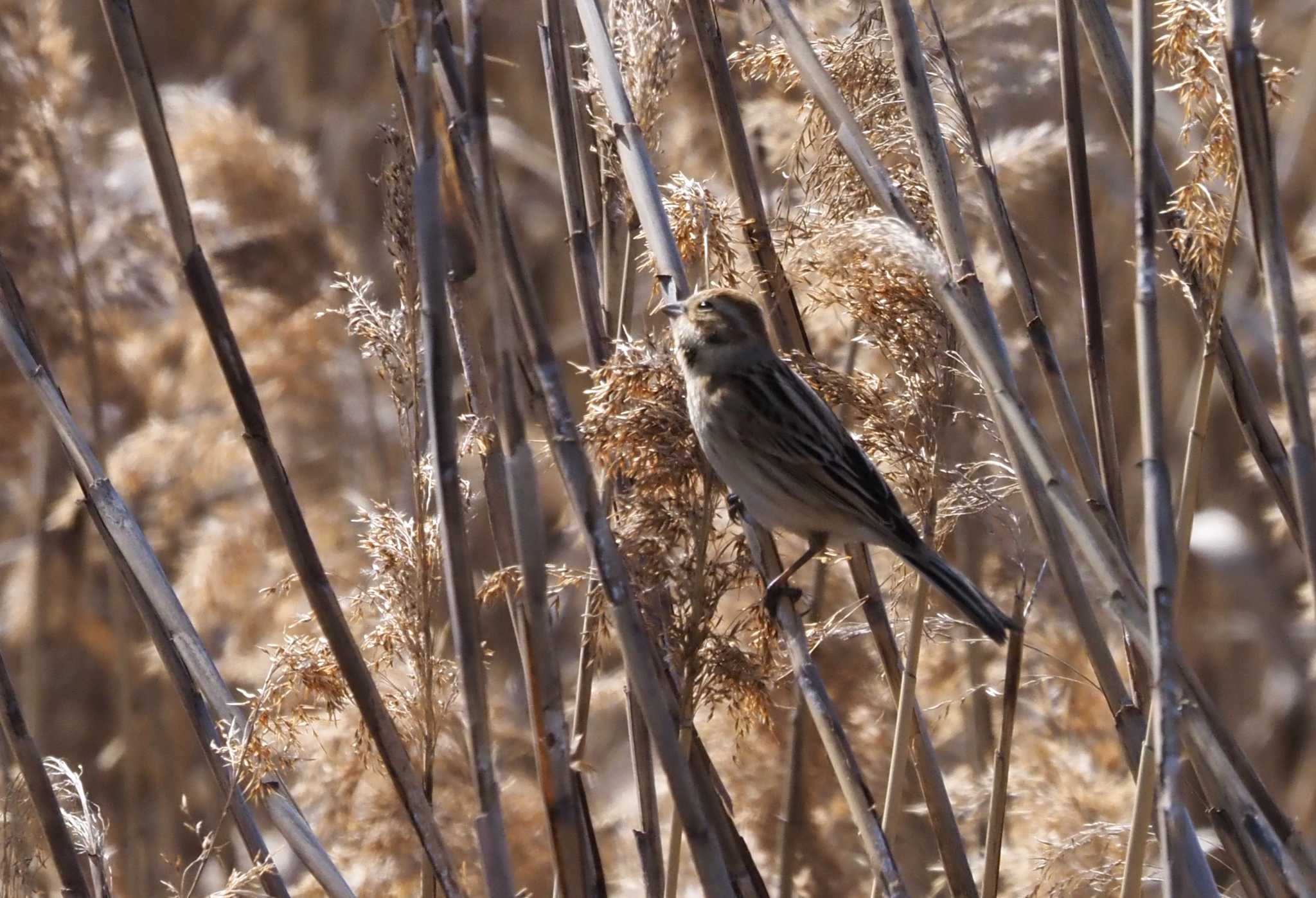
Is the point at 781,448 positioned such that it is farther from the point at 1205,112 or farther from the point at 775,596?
the point at 1205,112

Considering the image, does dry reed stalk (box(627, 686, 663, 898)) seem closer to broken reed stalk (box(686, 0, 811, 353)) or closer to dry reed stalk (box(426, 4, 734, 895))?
dry reed stalk (box(426, 4, 734, 895))

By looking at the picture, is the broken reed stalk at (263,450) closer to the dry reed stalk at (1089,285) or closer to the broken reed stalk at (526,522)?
the broken reed stalk at (526,522)

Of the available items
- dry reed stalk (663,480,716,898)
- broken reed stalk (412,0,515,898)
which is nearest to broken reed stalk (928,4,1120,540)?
dry reed stalk (663,480,716,898)

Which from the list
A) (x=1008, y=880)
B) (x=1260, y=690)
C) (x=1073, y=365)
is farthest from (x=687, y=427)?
(x=1260, y=690)

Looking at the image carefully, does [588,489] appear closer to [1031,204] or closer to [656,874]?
[656,874]

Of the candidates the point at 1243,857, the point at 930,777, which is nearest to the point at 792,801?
the point at 930,777

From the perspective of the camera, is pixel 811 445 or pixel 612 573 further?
pixel 811 445

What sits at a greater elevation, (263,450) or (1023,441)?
(263,450)
